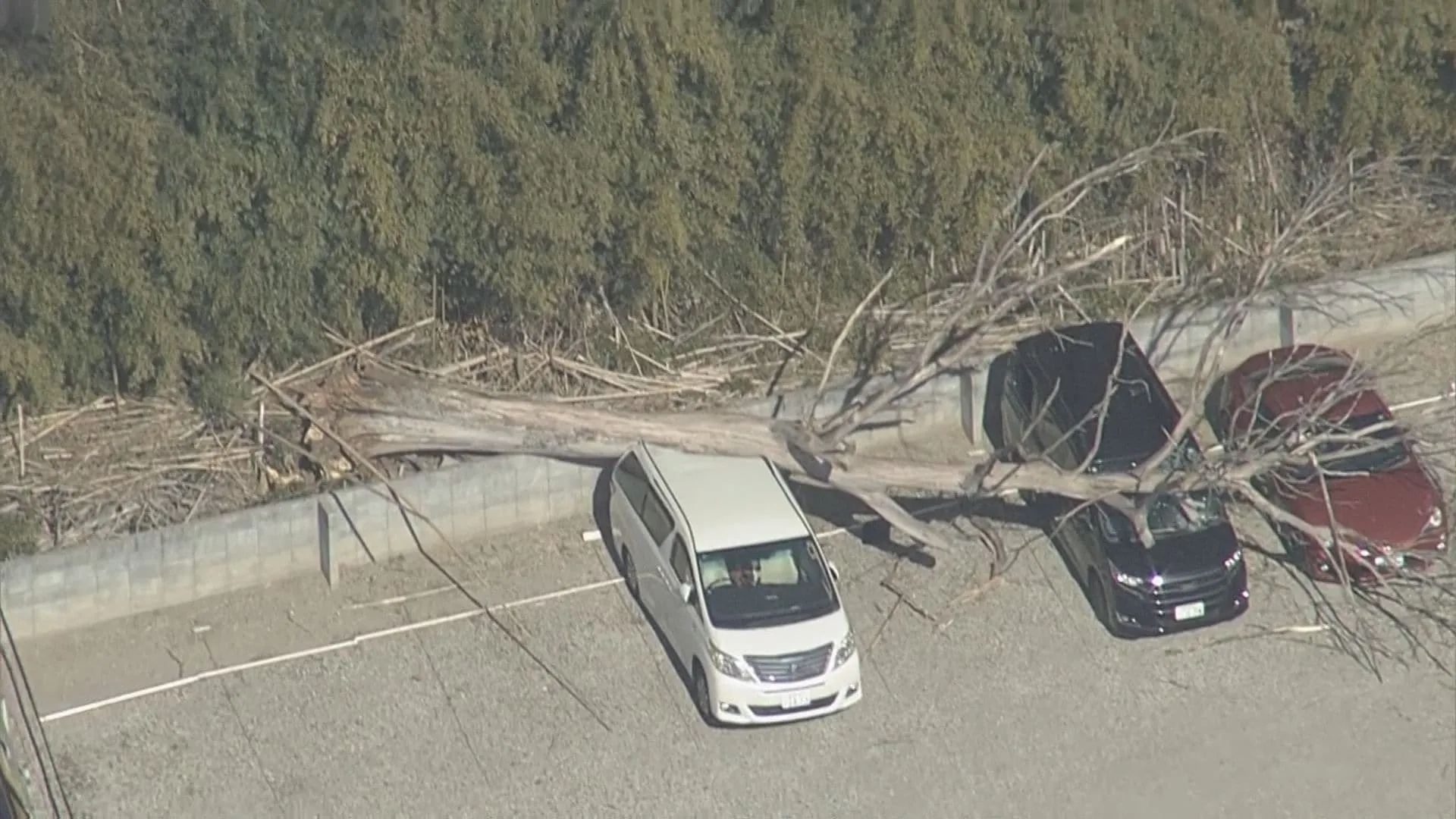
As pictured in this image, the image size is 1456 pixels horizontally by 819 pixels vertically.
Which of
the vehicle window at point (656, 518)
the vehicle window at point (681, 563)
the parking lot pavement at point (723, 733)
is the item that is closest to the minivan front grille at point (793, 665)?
the parking lot pavement at point (723, 733)

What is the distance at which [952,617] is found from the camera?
1789cm

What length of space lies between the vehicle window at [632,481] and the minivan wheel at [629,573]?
51 cm

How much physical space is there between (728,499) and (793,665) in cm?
175

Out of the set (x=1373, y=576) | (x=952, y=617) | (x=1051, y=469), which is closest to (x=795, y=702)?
(x=952, y=617)

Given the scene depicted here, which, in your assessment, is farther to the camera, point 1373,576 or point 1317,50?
point 1317,50

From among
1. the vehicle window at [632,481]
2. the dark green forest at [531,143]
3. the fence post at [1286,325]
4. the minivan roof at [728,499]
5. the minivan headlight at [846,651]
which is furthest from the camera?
the fence post at [1286,325]

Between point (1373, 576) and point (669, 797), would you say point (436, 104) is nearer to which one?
point (669, 797)

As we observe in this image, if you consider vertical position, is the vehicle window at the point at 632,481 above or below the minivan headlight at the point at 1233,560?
above

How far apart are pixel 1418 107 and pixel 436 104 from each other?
434 inches

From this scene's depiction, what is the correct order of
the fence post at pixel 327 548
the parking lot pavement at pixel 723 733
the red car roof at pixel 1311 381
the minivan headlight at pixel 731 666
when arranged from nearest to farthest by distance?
1. the parking lot pavement at pixel 723 733
2. the minivan headlight at pixel 731 666
3. the fence post at pixel 327 548
4. the red car roof at pixel 1311 381

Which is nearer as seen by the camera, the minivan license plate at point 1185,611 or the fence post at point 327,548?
the minivan license plate at point 1185,611

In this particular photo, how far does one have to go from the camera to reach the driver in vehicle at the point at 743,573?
16.6 m

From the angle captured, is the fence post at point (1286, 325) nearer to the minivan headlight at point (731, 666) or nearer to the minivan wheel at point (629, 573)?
the minivan wheel at point (629, 573)

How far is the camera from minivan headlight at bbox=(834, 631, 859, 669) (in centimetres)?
1638
